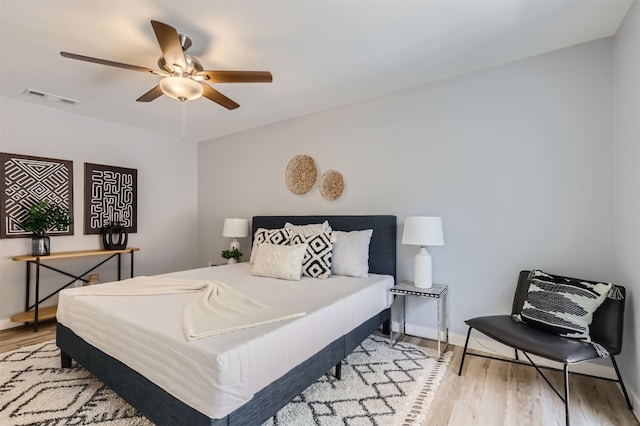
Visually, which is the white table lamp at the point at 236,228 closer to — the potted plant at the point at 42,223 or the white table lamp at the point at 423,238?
the potted plant at the point at 42,223

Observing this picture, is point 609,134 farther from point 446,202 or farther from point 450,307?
point 450,307

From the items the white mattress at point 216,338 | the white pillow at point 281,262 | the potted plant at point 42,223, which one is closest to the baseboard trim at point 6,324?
the potted plant at point 42,223

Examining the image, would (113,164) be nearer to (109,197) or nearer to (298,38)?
(109,197)

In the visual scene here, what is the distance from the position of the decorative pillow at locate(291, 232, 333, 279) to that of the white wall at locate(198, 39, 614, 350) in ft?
2.13

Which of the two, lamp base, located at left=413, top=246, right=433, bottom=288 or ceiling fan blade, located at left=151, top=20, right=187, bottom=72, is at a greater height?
ceiling fan blade, located at left=151, top=20, right=187, bottom=72

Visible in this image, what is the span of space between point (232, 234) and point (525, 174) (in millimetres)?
3478

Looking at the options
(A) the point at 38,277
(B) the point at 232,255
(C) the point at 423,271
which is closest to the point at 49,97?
(A) the point at 38,277

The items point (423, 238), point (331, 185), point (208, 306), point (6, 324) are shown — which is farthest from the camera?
point (331, 185)

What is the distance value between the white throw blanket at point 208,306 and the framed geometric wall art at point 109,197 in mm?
1969

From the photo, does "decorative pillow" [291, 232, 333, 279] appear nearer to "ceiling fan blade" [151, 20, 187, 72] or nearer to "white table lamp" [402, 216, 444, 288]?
"white table lamp" [402, 216, 444, 288]

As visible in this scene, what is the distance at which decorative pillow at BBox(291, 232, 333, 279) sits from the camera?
9.85ft

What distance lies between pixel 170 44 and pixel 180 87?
0.32 meters

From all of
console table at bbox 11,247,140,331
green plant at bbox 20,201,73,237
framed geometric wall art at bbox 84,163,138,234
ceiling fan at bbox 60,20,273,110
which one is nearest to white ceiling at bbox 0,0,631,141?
ceiling fan at bbox 60,20,273,110

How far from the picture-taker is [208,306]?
1.90 meters
